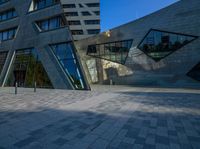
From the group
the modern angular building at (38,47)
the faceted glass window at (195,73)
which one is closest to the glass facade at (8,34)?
the modern angular building at (38,47)

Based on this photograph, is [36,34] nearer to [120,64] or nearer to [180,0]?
[120,64]

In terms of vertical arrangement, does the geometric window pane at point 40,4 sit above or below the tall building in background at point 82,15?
below

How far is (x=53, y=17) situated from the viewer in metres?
21.7

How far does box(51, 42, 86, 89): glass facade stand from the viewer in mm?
17519

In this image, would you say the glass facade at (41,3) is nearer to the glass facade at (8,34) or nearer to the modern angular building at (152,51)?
the glass facade at (8,34)

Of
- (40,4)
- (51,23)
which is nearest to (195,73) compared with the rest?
(51,23)

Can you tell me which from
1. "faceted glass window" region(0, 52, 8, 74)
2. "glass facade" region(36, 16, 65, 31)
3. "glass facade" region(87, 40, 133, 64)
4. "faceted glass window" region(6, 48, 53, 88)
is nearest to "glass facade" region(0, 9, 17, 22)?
"faceted glass window" region(0, 52, 8, 74)

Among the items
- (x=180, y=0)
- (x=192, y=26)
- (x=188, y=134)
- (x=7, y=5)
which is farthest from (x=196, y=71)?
(x=7, y=5)

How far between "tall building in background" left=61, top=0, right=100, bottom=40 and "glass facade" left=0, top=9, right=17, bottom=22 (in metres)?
20.6

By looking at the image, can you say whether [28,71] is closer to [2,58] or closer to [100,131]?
[2,58]

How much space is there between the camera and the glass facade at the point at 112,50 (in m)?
24.1

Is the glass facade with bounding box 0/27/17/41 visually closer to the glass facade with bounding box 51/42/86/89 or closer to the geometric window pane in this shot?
the geometric window pane

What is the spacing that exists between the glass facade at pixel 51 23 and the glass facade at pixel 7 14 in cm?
788

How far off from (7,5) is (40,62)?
1577 cm
